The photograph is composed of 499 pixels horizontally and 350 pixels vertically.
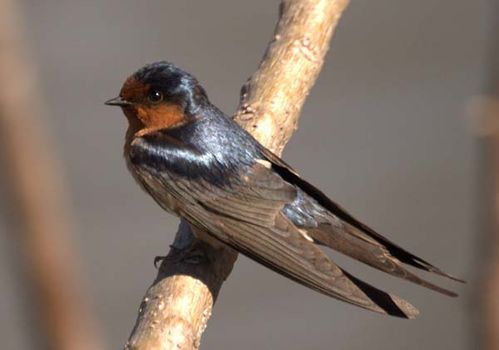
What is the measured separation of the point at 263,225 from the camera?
271 centimetres

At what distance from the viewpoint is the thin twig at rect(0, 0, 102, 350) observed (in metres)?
1.82

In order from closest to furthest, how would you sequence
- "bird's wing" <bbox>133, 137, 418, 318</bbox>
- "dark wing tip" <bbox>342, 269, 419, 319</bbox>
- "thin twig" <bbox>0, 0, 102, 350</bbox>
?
"thin twig" <bbox>0, 0, 102, 350</bbox> → "dark wing tip" <bbox>342, 269, 419, 319</bbox> → "bird's wing" <bbox>133, 137, 418, 318</bbox>

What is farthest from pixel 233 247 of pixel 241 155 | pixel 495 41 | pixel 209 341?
pixel 209 341

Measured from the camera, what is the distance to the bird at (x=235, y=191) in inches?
103

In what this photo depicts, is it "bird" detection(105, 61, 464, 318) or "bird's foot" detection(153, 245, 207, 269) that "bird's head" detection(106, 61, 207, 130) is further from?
"bird's foot" detection(153, 245, 207, 269)

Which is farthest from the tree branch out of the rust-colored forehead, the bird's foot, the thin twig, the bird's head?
the thin twig

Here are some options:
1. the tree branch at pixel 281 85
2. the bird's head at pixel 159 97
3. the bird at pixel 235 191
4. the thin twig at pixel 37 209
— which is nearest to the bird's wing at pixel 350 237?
the bird at pixel 235 191

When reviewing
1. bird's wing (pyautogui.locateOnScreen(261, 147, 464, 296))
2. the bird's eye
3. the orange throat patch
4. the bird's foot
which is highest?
the bird's eye

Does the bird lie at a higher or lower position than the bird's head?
lower

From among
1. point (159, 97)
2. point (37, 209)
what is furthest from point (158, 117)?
point (37, 209)

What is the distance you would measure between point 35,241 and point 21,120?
0.17 m

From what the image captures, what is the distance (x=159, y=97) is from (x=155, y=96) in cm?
1

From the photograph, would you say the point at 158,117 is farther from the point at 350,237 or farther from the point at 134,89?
the point at 350,237

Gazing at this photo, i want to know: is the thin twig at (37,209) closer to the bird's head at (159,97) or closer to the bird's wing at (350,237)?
the bird's wing at (350,237)
